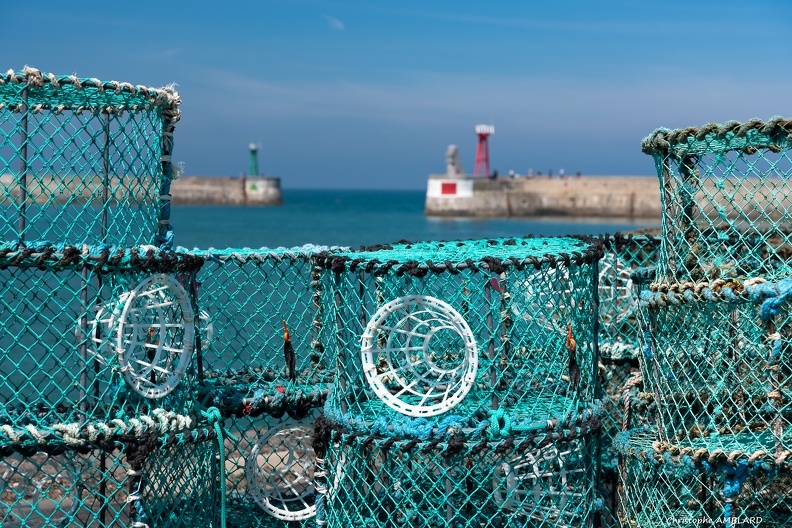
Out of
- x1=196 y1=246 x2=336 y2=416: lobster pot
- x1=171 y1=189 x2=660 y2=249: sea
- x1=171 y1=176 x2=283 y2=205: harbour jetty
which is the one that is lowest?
x1=171 y1=189 x2=660 y2=249: sea

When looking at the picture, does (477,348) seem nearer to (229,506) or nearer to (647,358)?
(647,358)

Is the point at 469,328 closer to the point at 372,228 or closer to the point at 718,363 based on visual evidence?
the point at 718,363

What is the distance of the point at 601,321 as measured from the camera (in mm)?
6066

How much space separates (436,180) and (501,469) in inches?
2609

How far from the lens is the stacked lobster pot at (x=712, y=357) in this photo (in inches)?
166

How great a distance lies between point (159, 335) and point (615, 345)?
284 centimetres

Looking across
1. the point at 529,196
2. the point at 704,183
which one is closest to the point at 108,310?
the point at 704,183

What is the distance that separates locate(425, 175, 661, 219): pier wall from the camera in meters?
68.1

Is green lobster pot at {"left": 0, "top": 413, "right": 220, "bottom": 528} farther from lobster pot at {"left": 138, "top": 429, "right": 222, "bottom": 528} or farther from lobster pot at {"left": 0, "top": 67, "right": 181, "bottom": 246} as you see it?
lobster pot at {"left": 0, "top": 67, "right": 181, "bottom": 246}

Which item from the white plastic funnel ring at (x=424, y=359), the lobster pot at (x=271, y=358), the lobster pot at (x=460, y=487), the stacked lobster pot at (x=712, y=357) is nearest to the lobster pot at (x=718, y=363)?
the stacked lobster pot at (x=712, y=357)

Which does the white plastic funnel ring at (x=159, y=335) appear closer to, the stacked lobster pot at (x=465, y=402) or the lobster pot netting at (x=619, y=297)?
the stacked lobster pot at (x=465, y=402)

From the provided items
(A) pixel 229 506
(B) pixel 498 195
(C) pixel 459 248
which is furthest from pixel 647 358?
(B) pixel 498 195

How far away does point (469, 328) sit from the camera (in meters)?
4.11

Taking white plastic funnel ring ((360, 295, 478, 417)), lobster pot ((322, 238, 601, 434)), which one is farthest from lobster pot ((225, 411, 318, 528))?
white plastic funnel ring ((360, 295, 478, 417))
